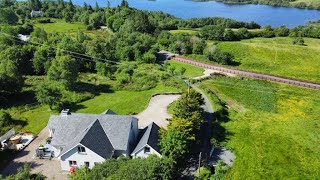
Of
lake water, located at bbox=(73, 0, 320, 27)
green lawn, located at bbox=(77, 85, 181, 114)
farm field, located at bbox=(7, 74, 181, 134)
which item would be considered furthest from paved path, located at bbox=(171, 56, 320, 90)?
lake water, located at bbox=(73, 0, 320, 27)

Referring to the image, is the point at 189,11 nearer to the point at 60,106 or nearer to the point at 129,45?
the point at 129,45

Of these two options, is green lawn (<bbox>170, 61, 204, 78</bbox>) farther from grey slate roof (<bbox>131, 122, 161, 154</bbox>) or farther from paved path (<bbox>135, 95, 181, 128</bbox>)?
grey slate roof (<bbox>131, 122, 161, 154</bbox>)

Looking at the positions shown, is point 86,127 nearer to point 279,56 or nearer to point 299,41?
point 279,56

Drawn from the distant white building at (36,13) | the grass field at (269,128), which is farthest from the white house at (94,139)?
the distant white building at (36,13)

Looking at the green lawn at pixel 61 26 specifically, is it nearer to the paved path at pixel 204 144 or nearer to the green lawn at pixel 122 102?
the green lawn at pixel 122 102

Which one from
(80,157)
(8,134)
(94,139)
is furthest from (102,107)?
(80,157)
